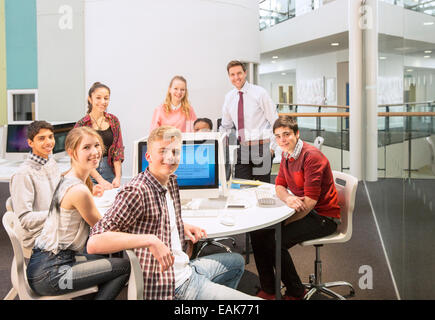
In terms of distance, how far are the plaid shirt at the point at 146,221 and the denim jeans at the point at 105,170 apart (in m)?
2.12

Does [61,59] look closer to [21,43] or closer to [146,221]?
[21,43]

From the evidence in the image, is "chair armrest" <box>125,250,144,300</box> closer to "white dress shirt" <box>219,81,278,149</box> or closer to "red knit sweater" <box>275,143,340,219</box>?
"red knit sweater" <box>275,143,340,219</box>

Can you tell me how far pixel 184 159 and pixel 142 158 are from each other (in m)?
0.26

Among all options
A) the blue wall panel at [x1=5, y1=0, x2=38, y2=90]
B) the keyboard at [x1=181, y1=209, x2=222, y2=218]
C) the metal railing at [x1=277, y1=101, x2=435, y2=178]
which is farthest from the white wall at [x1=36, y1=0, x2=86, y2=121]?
the keyboard at [x1=181, y1=209, x2=222, y2=218]

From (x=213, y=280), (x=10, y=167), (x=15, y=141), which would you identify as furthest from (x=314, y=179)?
(x=15, y=141)

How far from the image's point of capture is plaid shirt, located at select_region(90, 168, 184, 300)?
1709mm

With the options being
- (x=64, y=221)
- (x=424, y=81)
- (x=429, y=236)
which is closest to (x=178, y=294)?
(x=64, y=221)

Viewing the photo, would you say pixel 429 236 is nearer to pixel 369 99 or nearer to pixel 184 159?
pixel 184 159

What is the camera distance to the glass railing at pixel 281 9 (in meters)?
11.1

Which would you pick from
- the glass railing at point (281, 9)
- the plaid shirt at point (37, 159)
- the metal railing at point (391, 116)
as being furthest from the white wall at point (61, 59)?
the glass railing at point (281, 9)

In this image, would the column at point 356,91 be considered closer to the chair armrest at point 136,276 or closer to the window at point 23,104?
the window at point 23,104

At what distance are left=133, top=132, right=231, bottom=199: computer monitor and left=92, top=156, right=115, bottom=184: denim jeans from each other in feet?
3.68

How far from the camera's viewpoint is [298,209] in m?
2.81
